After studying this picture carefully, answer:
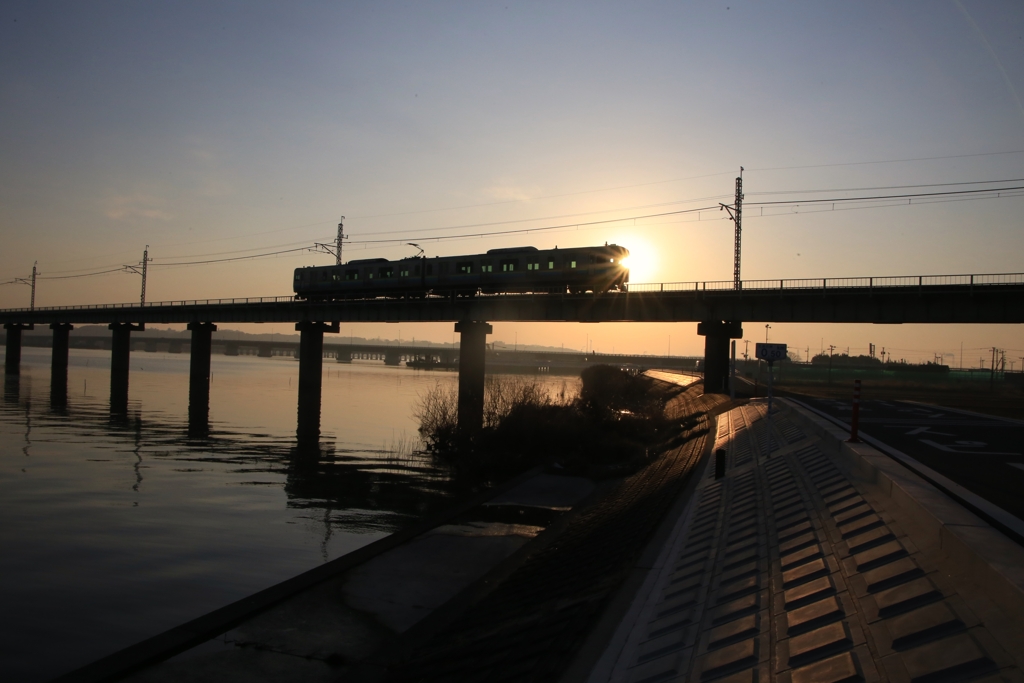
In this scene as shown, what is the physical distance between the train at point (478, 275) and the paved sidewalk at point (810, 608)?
124 feet

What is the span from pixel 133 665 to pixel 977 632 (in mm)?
9170

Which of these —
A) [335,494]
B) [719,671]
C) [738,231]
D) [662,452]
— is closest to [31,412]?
[335,494]

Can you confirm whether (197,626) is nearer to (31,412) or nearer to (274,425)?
(274,425)

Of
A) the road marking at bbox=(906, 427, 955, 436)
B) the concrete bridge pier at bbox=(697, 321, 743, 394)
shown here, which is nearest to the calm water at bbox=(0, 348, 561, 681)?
the road marking at bbox=(906, 427, 955, 436)

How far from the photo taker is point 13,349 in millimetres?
103812

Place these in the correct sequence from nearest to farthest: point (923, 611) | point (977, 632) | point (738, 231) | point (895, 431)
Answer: point (977, 632) → point (923, 611) → point (895, 431) → point (738, 231)

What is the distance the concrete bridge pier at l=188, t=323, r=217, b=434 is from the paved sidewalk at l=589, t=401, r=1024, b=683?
4561cm

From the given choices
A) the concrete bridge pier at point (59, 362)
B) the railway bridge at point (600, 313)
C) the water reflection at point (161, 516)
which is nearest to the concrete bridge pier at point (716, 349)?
the railway bridge at point (600, 313)

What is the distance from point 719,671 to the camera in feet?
21.9

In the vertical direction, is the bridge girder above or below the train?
below

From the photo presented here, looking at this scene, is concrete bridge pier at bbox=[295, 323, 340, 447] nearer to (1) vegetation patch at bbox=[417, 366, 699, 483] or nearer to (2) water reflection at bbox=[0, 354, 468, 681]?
(2) water reflection at bbox=[0, 354, 468, 681]

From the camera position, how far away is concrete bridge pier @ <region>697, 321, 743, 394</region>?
48656 millimetres

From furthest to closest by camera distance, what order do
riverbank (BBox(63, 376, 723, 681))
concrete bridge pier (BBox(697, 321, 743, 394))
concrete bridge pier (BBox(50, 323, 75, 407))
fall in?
concrete bridge pier (BBox(50, 323, 75, 407)), concrete bridge pier (BBox(697, 321, 743, 394)), riverbank (BBox(63, 376, 723, 681))

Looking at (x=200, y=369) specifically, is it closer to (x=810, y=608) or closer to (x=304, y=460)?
(x=304, y=460)
